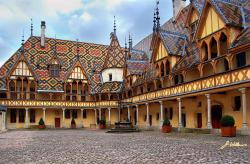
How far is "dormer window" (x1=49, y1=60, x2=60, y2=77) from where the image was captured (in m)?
44.5

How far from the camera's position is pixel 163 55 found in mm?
29516

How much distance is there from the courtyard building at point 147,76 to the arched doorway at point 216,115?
0.07m

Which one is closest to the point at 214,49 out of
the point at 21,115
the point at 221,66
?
the point at 221,66

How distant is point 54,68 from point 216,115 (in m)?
27.7

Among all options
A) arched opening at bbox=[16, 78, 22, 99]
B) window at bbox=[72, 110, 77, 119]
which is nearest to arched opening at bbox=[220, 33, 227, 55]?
window at bbox=[72, 110, 77, 119]

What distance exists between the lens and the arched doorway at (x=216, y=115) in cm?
2422

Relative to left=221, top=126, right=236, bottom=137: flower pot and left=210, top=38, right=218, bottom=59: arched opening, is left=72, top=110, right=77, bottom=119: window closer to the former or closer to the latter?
left=210, top=38, right=218, bottom=59: arched opening

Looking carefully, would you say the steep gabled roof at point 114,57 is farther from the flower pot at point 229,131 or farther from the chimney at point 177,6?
the flower pot at point 229,131

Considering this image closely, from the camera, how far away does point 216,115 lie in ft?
80.7

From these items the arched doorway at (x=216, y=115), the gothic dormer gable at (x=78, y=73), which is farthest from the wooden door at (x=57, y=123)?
the arched doorway at (x=216, y=115)

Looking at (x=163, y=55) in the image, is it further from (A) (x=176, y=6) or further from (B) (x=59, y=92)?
(B) (x=59, y=92)

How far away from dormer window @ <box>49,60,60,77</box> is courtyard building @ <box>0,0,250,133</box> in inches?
6.1

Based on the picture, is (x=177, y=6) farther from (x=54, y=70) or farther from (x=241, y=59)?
(x=241, y=59)

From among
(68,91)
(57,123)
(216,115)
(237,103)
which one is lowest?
(57,123)
